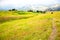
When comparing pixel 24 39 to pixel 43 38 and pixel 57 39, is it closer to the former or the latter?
pixel 43 38

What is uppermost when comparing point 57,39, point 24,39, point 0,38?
point 57,39

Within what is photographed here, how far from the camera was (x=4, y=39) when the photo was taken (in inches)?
1815

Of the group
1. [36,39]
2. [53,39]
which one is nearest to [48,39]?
[53,39]

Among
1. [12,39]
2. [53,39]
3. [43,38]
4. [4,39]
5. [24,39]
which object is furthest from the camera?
[4,39]

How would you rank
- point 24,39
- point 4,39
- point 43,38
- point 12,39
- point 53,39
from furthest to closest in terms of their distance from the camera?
point 4,39, point 12,39, point 24,39, point 43,38, point 53,39

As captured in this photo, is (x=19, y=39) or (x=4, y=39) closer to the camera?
(x=19, y=39)

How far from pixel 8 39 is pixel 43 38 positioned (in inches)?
484

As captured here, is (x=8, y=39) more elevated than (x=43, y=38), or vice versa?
(x=43, y=38)

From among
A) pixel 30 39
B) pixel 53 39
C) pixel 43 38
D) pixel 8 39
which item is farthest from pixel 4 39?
pixel 53 39

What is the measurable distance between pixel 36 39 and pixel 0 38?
619 inches

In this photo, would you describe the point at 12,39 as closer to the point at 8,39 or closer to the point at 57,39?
the point at 8,39

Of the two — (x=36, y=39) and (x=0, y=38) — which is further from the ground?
(x=36, y=39)

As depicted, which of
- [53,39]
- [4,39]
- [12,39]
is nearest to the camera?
[53,39]

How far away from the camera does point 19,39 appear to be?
40.8 meters
